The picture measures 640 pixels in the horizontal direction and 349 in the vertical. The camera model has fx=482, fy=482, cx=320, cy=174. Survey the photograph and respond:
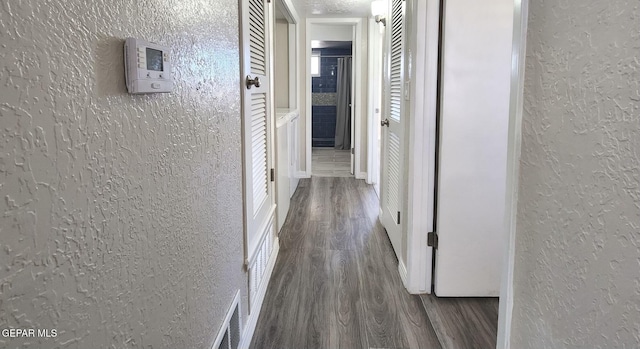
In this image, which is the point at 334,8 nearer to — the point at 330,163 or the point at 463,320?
the point at 330,163

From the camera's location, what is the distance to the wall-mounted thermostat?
2.66 feet

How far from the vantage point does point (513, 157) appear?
50.3 inches

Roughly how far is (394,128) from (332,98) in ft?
20.2

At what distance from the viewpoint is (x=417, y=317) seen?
90.6 inches

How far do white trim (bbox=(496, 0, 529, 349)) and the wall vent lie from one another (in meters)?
0.86

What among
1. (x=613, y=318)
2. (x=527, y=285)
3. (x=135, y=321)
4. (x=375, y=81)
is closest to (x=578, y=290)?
(x=613, y=318)

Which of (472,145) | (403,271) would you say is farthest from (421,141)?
(403,271)

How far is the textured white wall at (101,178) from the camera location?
0.54 metres

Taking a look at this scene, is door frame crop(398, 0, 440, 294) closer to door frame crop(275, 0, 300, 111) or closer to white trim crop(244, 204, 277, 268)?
white trim crop(244, 204, 277, 268)

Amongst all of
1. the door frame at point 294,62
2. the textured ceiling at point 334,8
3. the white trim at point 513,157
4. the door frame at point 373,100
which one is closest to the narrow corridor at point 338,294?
the white trim at point 513,157

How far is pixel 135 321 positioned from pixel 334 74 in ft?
28.5

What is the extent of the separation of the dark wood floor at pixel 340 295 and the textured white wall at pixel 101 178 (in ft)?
3.00

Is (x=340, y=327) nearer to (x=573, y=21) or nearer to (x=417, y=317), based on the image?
(x=417, y=317)

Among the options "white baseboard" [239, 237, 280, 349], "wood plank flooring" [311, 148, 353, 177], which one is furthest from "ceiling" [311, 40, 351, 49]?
"white baseboard" [239, 237, 280, 349]
